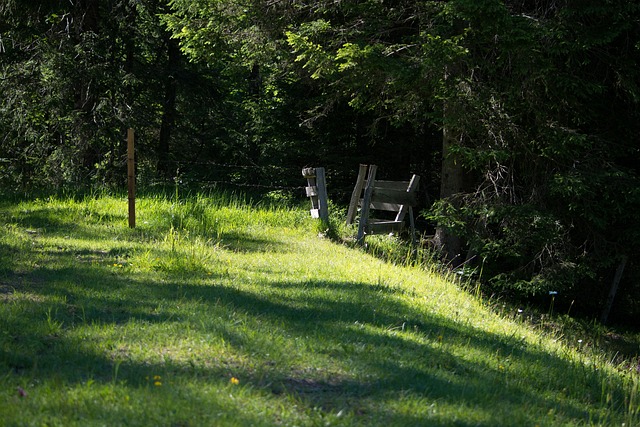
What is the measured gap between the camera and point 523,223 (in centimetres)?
1218

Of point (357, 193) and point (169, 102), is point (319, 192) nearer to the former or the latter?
point (357, 193)

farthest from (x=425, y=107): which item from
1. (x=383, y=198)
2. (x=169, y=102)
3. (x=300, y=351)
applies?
(x=169, y=102)

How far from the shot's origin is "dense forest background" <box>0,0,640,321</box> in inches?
463

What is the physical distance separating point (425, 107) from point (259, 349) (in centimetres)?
1014

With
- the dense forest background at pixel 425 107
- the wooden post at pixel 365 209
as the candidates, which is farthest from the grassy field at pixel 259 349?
the dense forest background at pixel 425 107

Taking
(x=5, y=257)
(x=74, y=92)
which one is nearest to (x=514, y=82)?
(x=5, y=257)

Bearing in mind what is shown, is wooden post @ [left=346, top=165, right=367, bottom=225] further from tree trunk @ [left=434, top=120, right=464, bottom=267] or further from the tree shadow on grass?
the tree shadow on grass

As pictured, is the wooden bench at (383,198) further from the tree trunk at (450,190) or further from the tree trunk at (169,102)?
the tree trunk at (169,102)

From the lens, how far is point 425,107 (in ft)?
47.2

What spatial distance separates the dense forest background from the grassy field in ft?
12.4

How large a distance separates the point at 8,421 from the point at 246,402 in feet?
4.50

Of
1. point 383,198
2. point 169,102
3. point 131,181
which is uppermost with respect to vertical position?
point 169,102

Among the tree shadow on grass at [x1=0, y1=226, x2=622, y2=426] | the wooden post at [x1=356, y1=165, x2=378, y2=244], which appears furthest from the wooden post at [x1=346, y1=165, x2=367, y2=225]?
the tree shadow on grass at [x1=0, y1=226, x2=622, y2=426]

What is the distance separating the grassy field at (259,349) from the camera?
13.8 feet
